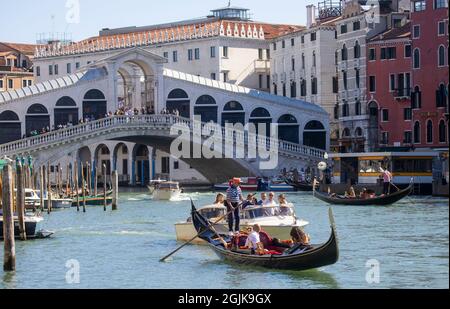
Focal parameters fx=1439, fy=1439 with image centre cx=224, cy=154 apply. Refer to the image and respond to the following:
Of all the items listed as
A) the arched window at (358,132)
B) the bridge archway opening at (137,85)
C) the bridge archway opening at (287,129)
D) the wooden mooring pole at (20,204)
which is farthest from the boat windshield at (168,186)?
the wooden mooring pole at (20,204)

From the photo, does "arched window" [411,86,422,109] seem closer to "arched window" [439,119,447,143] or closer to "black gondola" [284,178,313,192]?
"arched window" [439,119,447,143]

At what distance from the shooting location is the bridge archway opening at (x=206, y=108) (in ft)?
122

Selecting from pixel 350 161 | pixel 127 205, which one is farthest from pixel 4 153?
pixel 350 161

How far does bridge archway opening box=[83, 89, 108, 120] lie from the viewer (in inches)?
1442

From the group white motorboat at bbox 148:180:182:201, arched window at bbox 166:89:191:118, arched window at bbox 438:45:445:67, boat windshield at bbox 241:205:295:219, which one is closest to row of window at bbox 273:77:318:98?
arched window at bbox 166:89:191:118

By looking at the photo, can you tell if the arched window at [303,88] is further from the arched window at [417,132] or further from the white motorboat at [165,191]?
the white motorboat at [165,191]

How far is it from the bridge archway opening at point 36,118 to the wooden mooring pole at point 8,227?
66.7 ft

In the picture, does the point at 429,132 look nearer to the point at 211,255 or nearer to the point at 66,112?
the point at 66,112

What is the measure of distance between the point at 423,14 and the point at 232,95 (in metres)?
6.53

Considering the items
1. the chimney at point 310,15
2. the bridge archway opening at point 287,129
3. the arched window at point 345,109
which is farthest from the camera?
the chimney at point 310,15

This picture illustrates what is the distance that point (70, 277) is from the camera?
14.9 meters

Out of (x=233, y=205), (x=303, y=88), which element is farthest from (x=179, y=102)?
(x=233, y=205)

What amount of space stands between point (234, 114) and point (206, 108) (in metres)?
0.75

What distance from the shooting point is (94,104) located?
36719 mm
